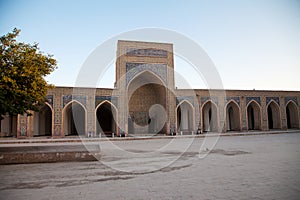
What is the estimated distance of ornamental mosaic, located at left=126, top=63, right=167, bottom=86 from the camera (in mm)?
16856

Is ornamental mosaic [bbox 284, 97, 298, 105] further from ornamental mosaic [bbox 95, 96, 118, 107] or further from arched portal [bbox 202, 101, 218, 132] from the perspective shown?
ornamental mosaic [bbox 95, 96, 118, 107]

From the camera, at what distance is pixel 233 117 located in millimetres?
20688

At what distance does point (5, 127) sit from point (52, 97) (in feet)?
17.2

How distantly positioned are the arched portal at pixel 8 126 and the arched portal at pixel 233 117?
56.6 ft

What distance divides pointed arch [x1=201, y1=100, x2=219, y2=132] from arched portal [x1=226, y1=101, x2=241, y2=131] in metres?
1.81

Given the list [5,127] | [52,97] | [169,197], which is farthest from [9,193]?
[5,127]

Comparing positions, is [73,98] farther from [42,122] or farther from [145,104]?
[145,104]

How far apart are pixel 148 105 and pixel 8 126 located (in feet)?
36.8

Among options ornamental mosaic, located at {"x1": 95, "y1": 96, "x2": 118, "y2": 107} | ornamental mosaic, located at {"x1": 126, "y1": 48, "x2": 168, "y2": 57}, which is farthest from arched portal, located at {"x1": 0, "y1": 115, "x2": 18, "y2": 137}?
ornamental mosaic, located at {"x1": 126, "y1": 48, "x2": 168, "y2": 57}

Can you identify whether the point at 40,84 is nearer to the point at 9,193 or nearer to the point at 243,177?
the point at 9,193

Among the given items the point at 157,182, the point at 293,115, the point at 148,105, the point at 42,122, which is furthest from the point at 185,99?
the point at 157,182

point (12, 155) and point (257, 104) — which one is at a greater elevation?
point (257, 104)

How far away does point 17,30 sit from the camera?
539 centimetres

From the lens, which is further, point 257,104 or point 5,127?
point 257,104
